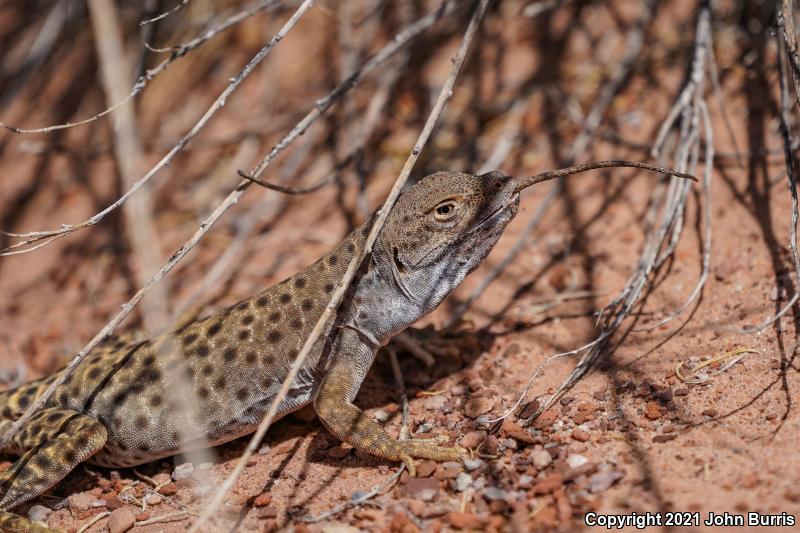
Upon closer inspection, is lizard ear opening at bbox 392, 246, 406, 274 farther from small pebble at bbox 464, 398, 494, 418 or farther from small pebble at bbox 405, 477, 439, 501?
small pebble at bbox 405, 477, 439, 501

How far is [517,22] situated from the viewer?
7.99 metres

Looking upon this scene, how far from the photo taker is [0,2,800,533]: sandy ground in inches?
145

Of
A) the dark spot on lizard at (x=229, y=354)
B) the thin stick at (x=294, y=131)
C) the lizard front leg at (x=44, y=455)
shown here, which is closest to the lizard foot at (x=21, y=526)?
the lizard front leg at (x=44, y=455)

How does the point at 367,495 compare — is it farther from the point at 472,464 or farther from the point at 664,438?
the point at 664,438

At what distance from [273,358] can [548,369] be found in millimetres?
1681

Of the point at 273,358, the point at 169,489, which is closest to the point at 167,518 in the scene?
the point at 169,489

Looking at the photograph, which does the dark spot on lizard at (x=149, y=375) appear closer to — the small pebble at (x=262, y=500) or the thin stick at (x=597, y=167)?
the small pebble at (x=262, y=500)

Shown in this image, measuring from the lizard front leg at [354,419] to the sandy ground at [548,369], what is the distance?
99 mm

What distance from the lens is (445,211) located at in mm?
4379

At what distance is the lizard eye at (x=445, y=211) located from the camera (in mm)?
4336

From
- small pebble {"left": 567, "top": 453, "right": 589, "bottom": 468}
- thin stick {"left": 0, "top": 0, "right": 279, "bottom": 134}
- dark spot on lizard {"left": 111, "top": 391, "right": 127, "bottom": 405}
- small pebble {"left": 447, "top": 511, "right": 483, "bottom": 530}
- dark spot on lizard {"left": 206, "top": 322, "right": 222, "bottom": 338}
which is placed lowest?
small pebble {"left": 447, "top": 511, "right": 483, "bottom": 530}

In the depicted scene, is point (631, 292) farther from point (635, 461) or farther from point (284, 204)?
point (284, 204)

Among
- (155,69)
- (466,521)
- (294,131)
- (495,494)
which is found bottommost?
(466,521)

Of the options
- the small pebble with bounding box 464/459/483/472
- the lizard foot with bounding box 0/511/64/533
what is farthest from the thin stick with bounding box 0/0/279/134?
the small pebble with bounding box 464/459/483/472
